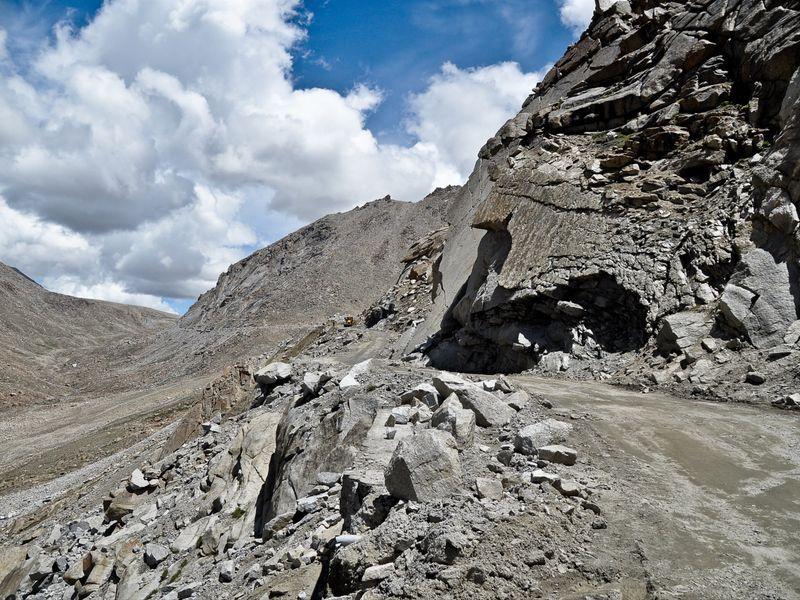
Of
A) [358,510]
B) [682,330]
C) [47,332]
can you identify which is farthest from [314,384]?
[47,332]

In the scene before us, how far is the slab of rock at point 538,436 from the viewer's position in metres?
5.82

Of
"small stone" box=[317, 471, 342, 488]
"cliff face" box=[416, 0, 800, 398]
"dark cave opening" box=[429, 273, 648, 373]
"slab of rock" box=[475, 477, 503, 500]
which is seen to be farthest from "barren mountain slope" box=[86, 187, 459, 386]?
"slab of rock" box=[475, 477, 503, 500]

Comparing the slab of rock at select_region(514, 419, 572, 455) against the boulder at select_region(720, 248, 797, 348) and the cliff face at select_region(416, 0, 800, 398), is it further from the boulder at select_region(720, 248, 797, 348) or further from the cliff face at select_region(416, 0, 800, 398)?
the boulder at select_region(720, 248, 797, 348)

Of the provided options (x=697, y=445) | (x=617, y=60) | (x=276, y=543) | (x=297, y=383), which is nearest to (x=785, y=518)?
(x=697, y=445)

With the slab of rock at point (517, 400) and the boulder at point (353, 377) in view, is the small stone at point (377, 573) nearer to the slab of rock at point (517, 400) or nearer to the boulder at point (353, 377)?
the slab of rock at point (517, 400)

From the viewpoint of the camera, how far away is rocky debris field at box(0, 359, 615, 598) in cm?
422

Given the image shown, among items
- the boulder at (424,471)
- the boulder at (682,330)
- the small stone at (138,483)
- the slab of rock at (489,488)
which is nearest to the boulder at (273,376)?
the small stone at (138,483)

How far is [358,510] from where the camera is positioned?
5.44 m

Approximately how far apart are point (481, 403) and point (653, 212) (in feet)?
31.4

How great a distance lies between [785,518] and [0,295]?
519 feet

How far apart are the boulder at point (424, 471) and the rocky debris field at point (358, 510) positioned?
14 millimetres

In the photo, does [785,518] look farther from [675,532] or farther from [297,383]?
[297,383]

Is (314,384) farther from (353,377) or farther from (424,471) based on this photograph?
(424,471)

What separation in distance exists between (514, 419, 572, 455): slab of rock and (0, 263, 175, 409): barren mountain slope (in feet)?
204
